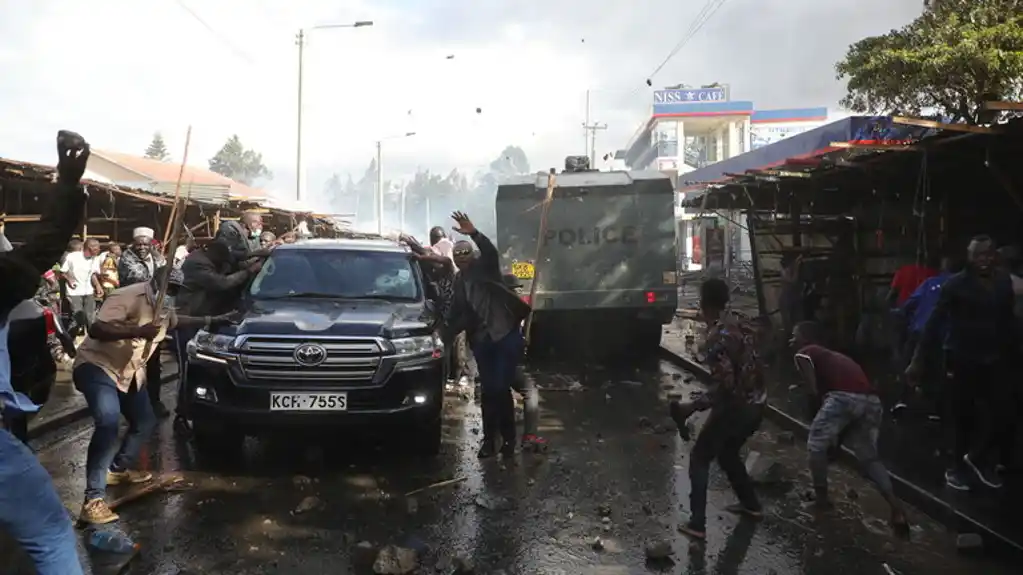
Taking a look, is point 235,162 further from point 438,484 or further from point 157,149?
point 438,484

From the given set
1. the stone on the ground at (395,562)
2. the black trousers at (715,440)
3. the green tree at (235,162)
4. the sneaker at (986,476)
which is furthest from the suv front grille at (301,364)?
the green tree at (235,162)

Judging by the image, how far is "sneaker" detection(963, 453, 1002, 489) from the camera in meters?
5.38

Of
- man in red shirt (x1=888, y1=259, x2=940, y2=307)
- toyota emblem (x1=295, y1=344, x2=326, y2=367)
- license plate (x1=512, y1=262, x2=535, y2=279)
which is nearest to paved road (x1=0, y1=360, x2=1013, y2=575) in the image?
toyota emblem (x1=295, y1=344, x2=326, y2=367)

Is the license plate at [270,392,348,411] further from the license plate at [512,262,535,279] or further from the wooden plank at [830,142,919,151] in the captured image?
the license plate at [512,262,535,279]

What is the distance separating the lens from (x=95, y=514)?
461cm

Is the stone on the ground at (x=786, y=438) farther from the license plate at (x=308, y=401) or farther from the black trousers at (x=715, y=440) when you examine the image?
the license plate at (x=308, y=401)

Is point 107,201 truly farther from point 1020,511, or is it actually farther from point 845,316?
point 1020,511

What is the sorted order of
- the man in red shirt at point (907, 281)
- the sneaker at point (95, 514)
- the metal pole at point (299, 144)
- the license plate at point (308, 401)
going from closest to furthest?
the sneaker at point (95, 514) → the license plate at point (308, 401) → the man in red shirt at point (907, 281) → the metal pole at point (299, 144)

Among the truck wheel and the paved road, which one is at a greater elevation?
the truck wheel

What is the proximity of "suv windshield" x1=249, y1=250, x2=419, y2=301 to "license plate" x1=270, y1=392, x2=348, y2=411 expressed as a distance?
1.25 m

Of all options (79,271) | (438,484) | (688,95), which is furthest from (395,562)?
(688,95)

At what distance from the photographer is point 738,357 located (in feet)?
14.9

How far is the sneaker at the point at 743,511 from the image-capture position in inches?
195

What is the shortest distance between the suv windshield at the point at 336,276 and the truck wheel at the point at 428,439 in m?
1.23
